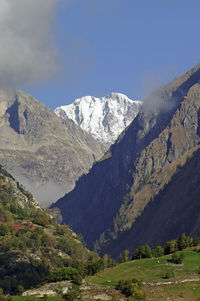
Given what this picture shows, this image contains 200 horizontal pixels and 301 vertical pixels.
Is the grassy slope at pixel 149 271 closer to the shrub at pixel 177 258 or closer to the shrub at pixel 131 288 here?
the shrub at pixel 177 258

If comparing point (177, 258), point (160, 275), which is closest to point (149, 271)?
point (160, 275)

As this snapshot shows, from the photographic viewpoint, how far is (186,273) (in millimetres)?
121000

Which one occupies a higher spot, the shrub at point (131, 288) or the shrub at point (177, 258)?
the shrub at point (177, 258)

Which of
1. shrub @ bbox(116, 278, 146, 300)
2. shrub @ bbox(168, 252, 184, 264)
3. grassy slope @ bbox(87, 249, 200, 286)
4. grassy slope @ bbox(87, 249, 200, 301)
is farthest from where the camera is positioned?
A: shrub @ bbox(168, 252, 184, 264)

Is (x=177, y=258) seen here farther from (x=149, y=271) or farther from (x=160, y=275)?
(x=160, y=275)

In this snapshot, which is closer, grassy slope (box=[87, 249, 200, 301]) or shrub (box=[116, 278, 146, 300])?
shrub (box=[116, 278, 146, 300])

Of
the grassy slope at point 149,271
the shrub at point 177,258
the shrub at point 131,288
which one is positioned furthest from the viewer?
the shrub at point 177,258

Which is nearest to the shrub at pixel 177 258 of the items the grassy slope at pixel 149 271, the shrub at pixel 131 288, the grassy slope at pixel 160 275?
the grassy slope at pixel 160 275

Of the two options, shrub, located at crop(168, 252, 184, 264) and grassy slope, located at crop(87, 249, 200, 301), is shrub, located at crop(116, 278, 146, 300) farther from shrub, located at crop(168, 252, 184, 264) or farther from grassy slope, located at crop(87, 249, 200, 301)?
shrub, located at crop(168, 252, 184, 264)

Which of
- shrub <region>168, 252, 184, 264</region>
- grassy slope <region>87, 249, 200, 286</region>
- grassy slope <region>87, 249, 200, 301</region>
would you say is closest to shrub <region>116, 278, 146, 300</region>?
grassy slope <region>87, 249, 200, 301</region>

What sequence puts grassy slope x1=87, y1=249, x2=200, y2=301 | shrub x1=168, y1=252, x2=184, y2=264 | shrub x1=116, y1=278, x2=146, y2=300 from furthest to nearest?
shrub x1=168, y1=252, x2=184, y2=264
grassy slope x1=87, y1=249, x2=200, y2=301
shrub x1=116, y1=278, x2=146, y2=300

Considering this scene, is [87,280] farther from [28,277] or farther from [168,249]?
[28,277]

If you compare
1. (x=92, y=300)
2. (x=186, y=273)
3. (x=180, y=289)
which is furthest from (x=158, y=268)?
(x=92, y=300)

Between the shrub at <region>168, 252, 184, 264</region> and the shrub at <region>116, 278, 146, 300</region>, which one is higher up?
the shrub at <region>168, 252, 184, 264</region>
